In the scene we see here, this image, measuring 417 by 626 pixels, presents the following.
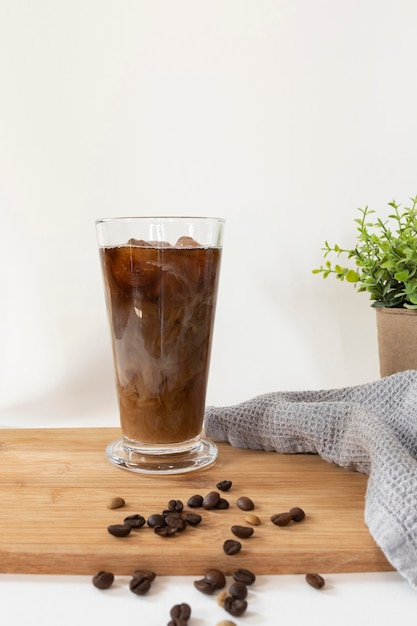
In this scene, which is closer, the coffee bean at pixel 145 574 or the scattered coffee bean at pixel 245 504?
the coffee bean at pixel 145 574

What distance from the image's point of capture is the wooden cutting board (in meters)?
1.06

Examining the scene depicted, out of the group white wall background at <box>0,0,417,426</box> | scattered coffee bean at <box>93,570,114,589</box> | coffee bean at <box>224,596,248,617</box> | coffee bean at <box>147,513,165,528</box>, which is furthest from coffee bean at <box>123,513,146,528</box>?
white wall background at <box>0,0,417,426</box>

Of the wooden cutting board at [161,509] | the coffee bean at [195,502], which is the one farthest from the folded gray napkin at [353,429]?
the coffee bean at [195,502]

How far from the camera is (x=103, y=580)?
1014 mm

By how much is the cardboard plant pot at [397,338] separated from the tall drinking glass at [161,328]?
44cm

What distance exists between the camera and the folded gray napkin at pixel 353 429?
45.3 inches

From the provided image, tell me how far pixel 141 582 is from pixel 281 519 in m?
0.25

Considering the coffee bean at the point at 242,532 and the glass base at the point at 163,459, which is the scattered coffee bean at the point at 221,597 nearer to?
the coffee bean at the point at 242,532

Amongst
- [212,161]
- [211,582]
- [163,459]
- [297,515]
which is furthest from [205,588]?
[212,161]

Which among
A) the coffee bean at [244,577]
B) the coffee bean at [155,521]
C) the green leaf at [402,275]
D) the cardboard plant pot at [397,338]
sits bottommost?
the coffee bean at [244,577]

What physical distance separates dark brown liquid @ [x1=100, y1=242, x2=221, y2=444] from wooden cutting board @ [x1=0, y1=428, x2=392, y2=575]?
0.11 m

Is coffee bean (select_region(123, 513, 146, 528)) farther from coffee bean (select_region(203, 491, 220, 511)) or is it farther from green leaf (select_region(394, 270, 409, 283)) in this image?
green leaf (select_region(394, 270, 409, 283))

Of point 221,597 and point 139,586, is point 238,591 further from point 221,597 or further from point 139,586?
point 139,586

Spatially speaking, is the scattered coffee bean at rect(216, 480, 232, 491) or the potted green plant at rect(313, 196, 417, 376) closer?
the scattered coffee bean at rect(216, 480, 232, 491)
